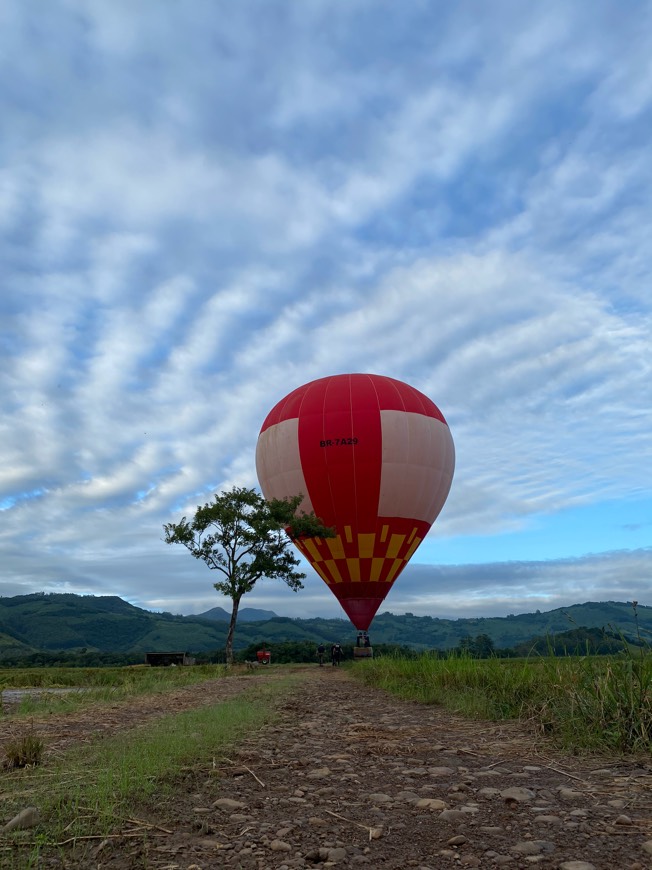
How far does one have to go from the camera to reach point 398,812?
3914 mm

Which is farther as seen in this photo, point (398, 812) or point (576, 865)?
point (398, 812)

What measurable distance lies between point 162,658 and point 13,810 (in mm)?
32874

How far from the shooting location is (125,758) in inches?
203

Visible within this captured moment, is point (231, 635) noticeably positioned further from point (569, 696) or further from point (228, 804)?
point (228, 804)

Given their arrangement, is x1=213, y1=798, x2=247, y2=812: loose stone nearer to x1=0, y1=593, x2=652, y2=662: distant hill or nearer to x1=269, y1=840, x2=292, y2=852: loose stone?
x1=269, y1=840, x2=292, y2=852: loose stone

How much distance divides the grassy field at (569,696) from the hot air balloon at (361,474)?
2388 cm

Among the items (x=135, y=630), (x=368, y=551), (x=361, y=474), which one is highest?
(x=361, y=474)

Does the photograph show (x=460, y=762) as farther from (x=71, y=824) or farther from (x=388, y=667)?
(x=388, y=667)

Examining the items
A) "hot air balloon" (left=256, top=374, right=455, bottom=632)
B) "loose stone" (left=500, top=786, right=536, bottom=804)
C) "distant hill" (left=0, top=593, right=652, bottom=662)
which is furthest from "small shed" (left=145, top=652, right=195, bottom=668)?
"distant hill" (left=0, top=593, right=652, bottom=662)

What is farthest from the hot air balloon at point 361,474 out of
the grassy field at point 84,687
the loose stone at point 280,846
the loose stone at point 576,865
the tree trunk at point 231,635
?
the loose stone at point 576,865

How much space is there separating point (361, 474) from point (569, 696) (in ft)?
92.6

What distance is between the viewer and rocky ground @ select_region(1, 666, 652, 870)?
311 centimetres

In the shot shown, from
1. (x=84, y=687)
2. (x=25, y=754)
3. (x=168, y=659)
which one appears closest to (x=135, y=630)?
(x=168, y=659)

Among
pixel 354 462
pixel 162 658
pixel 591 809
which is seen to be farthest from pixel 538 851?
pixel 162 658
